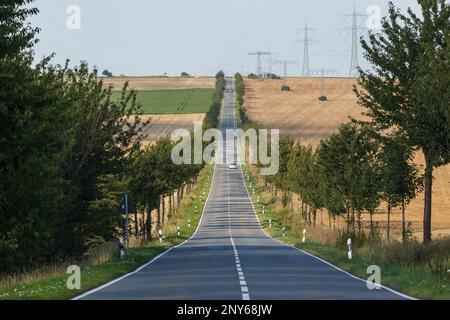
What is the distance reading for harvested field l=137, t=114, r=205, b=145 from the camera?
165 metres

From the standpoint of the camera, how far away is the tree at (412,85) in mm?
38281

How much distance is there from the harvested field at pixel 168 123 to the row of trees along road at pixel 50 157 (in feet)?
370

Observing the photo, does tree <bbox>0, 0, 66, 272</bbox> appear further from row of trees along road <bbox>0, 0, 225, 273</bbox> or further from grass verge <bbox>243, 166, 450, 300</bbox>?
grass verge <bbox>243, 166, 450, 300</bbox>

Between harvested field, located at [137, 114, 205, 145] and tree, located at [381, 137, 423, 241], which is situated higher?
harvested field, located at [137, 114, 205, 145]

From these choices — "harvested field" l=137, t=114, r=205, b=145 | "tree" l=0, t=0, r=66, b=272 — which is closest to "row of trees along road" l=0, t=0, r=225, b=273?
"tree" l=0, t=0, r=66, b=272

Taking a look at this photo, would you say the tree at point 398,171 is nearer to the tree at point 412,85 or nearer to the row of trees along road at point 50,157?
the tree at point 412,85

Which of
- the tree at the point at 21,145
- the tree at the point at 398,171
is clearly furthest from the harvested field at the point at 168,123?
the tree at the point at 21,145

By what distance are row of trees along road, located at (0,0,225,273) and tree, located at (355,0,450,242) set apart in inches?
427

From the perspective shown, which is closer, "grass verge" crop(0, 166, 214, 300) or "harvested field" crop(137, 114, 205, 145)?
"grass verge" crop(0, 166, 214, 300)

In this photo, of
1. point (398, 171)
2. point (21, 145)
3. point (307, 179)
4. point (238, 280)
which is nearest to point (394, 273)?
point (238, 280)

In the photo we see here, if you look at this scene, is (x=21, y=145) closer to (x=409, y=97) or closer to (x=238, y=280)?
(x=238, y=280)

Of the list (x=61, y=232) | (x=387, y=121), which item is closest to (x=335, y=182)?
(x=387, y=121)

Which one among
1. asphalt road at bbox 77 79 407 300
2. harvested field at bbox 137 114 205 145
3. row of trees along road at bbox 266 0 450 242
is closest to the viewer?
asphalt road at bbox 77 79 407 300
